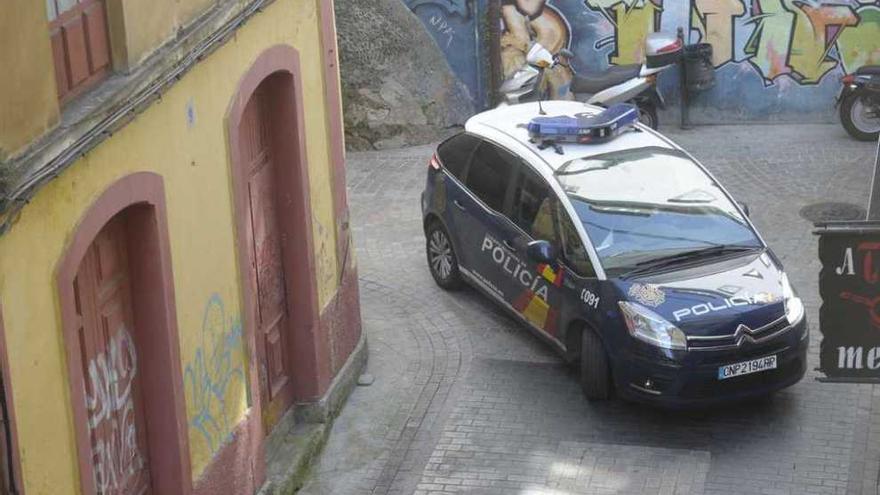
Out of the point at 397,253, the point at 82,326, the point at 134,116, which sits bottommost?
the point at 397,253

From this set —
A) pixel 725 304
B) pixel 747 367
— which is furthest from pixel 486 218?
pixel 747 367

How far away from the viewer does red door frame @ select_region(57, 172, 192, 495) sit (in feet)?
28.0

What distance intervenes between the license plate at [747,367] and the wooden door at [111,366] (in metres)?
4.62

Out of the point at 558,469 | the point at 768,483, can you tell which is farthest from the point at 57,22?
the point at 768,483

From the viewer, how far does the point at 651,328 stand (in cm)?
1164

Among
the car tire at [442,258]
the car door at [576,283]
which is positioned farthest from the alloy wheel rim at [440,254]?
the car door at [576,283]

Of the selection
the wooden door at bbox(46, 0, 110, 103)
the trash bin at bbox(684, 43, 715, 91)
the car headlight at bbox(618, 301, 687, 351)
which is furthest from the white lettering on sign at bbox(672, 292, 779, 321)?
the trash bin at bbox(684, 43, 715, 91)

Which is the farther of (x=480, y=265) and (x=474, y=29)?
(x=474, y=29)

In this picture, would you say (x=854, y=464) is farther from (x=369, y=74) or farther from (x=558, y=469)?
(x=369, y=74)

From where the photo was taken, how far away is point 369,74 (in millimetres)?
19797

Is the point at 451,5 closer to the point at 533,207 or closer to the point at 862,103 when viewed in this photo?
the point at 862,103

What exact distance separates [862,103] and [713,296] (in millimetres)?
7691

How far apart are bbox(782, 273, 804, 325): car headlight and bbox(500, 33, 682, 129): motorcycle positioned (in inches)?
282

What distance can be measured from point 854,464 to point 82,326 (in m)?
6.01
